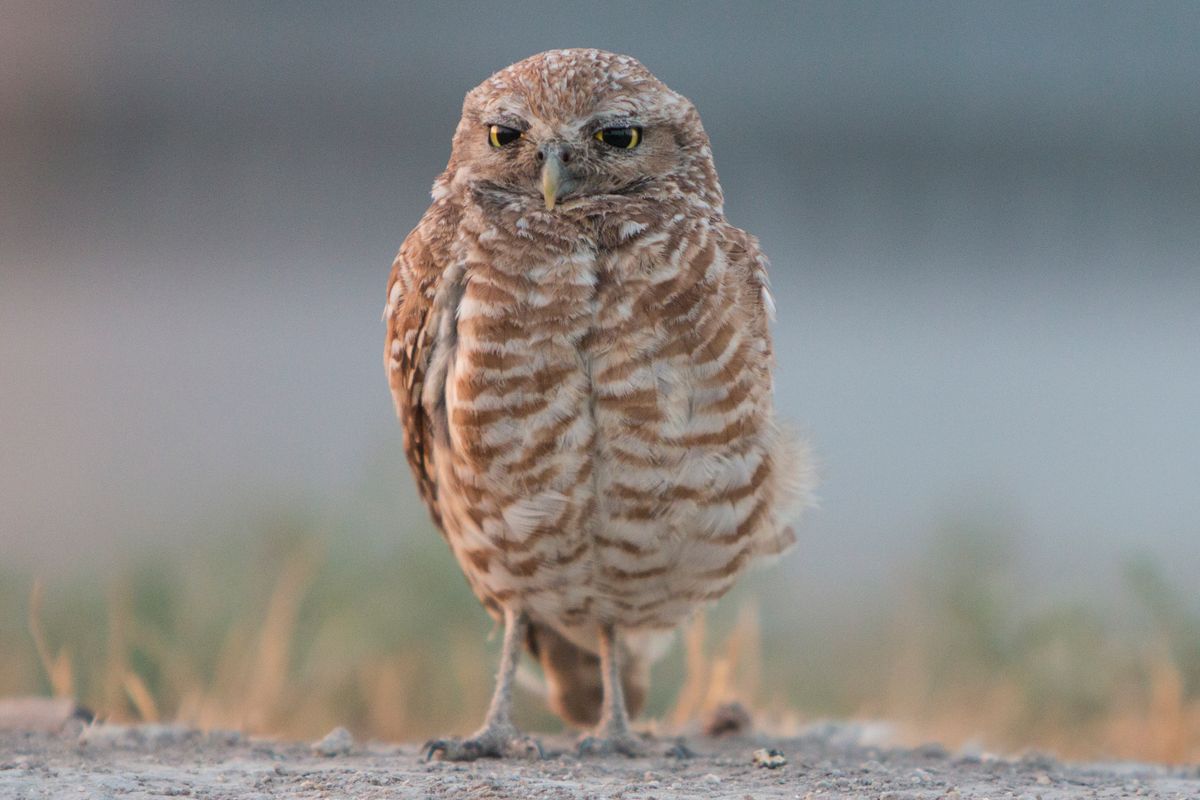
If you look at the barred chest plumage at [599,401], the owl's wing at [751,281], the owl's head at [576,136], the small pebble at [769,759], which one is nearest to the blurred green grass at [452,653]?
the small pebble at [769,759]

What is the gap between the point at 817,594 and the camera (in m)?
6.98

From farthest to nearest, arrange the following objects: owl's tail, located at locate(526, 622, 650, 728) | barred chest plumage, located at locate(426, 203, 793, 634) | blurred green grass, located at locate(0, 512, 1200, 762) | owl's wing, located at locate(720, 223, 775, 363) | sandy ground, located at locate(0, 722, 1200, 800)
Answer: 1. blurred green grass, located at locate(0, 512, 1200, 762)
2. owl's tail, located at locate(526, 622, 650, 728)
3. owl's wing, located at locate(720, 223, 775, 363)
4. barred chest plumage, located at locate(426, 203, 793, 634)
5. sandy ground, located at locate(0, 722, 1200, 800)

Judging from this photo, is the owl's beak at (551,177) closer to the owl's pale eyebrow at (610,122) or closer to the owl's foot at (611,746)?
the owl's pale eyebrow at (610,122)

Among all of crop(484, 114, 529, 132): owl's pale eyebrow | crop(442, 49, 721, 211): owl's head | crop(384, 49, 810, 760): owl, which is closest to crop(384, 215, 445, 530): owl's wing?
crop(384, 49, 810, 760): owl

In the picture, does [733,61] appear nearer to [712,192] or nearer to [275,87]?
[275,87]

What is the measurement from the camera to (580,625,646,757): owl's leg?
464 centimetres

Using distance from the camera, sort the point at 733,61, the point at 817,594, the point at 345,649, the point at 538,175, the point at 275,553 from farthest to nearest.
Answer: the point at 733,61
the point at 817,594
the point at 275,553
the point at 345,649
the point at 538,175

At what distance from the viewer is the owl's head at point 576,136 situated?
14.4ft

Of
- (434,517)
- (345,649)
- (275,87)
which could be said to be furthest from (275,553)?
(275,87)

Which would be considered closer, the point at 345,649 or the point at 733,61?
the point at 345,649

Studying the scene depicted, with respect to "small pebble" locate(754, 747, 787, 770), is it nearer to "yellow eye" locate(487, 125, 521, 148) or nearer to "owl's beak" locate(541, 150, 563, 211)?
"owl's beak" locate(541, 150, 563, 211)

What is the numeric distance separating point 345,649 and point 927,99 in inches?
257

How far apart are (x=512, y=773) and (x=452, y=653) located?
1.79 meters

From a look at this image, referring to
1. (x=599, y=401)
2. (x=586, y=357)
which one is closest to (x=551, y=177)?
(x=586, y=357)
